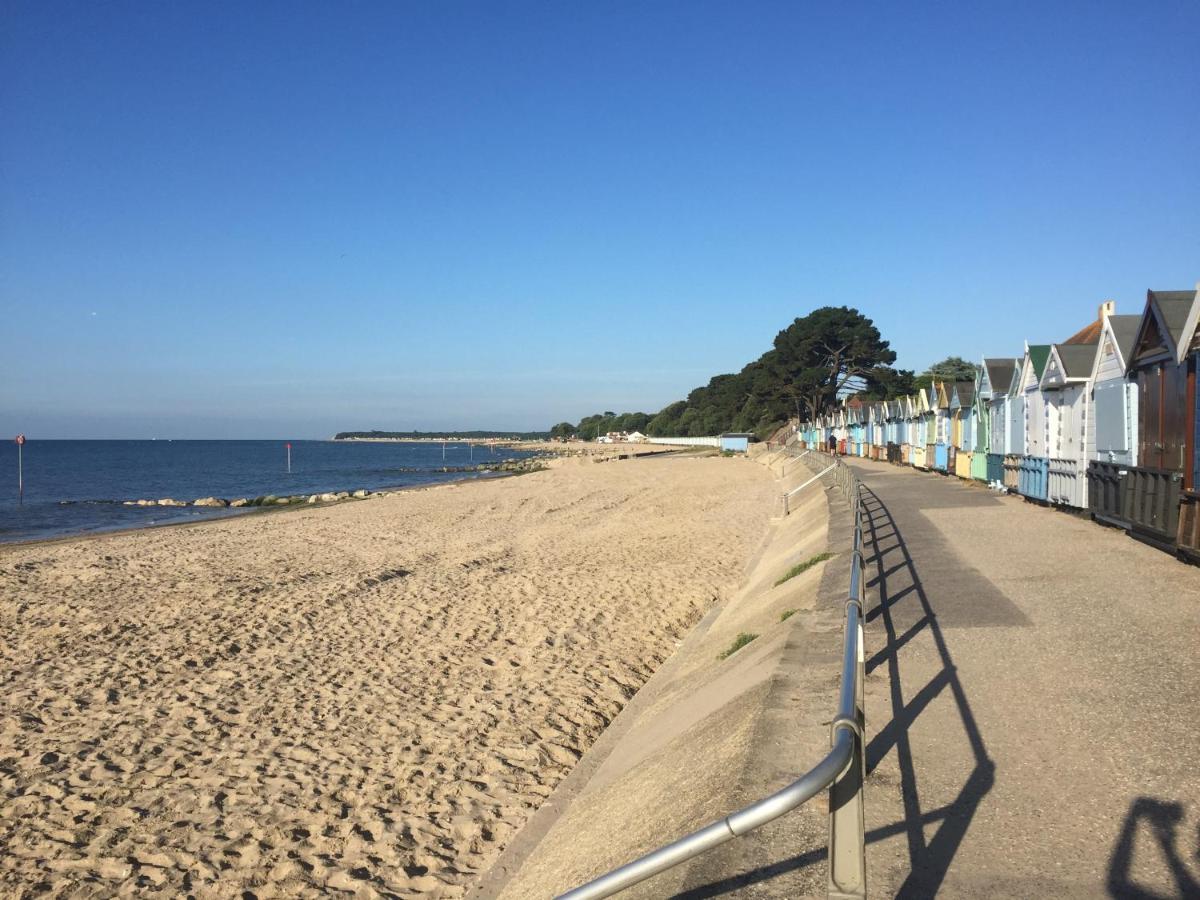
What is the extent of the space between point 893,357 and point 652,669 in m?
64.9

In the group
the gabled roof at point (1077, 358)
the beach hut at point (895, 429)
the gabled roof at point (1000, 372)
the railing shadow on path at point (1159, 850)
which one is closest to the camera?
the railing shadow on path at point (1159, 850)

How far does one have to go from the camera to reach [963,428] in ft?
90.7

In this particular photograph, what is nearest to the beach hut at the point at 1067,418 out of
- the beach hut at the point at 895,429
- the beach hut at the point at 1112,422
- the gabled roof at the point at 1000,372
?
the beach hut at the point at 1112,422

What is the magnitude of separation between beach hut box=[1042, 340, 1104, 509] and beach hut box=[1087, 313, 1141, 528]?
0.37 meters

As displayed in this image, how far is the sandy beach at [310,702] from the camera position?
19.6 ft

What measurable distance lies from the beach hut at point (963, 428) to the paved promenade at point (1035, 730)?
15.5m

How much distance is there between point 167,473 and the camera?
74.2 metres

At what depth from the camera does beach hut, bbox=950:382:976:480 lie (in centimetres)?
2543

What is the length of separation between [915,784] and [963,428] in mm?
25568

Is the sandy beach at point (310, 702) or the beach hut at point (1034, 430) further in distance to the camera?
the beach hut at point (1034, 430)

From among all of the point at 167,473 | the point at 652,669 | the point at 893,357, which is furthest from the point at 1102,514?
the point at 167,473

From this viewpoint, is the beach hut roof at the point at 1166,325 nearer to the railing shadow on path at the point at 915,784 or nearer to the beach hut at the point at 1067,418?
the beach hut at the point at 1067,418

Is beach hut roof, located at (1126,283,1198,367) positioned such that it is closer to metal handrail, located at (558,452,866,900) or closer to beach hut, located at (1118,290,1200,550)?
beach hut, located at (1118,290,1200,550)

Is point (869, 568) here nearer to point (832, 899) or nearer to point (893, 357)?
point (832, 899)
